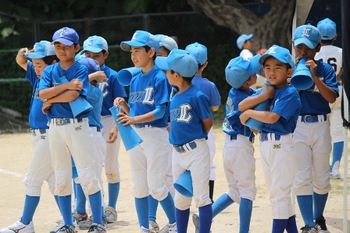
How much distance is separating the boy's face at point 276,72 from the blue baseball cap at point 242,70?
0.23m

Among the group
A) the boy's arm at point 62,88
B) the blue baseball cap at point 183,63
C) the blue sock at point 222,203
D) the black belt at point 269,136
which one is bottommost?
the blue sock at point 222,203

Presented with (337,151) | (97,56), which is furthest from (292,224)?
(337,151)

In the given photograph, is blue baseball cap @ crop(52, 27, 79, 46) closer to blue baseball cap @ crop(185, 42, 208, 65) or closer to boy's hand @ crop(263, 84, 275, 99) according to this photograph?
blue baseball cap @ crop(185, 42, 208, 65)

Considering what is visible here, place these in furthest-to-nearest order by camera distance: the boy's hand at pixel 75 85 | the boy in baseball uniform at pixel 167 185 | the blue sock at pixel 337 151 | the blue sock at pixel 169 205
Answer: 1. the blue sock at pixel 337 151
2. the boy in baseball uniform at pixel 167 185
3. the blue sock at pixel 169 205
4. the boy's hand at pixel 75 85

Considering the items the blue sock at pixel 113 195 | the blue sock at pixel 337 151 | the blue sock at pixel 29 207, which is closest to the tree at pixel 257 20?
the blue sock at pixel 337 151

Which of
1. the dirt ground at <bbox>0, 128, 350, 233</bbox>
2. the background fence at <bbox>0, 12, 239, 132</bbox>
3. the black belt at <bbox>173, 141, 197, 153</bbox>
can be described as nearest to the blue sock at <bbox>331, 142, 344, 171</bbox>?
the dirt ground at <bbox>0, 128, 350, 233</bbox>

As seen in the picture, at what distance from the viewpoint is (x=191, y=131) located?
6262 millimetres

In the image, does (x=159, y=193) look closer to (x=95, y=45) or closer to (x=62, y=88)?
(x=62, y=88)

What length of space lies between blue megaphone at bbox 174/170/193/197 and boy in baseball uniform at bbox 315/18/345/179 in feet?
8.22

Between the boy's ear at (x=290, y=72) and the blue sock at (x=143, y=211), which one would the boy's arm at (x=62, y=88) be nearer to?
the blue sock at (x=143, y=211)

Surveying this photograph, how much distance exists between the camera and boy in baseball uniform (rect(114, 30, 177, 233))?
677 cm

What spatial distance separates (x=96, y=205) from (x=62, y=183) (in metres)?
0.39

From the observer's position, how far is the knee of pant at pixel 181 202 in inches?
249

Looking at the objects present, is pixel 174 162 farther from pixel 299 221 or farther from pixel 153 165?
pixel 299 221
